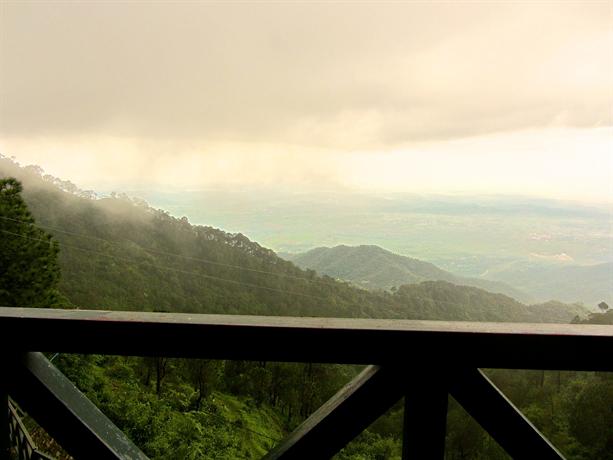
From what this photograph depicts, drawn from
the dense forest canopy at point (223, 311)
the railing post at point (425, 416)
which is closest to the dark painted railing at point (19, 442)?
the railing post at point (425, 416)

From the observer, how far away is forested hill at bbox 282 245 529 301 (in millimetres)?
49750

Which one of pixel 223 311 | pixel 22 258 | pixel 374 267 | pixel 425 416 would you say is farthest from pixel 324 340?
pixel 374 267

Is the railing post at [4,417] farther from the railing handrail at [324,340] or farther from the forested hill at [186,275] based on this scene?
the forested hill at [186,275]

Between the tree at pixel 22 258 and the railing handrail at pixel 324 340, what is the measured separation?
1550 cm

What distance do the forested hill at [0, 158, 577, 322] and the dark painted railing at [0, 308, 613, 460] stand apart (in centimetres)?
1679

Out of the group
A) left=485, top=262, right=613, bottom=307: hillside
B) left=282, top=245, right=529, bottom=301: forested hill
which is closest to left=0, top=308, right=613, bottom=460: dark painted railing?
left=485, top=262, right=613, bottom=307: hillside

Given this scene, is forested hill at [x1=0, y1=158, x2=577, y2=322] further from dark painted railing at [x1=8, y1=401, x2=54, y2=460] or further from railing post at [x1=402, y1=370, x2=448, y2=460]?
railing post at [x1=402, y1=370, x2=448, y2=460]

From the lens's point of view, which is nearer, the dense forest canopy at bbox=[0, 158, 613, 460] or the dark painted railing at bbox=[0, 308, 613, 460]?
the dark painted railing at bbox=[0, 308, 613, 460]

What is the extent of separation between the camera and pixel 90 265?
141 ft

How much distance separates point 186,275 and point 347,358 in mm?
49391

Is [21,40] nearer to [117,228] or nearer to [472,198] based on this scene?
[117,228]

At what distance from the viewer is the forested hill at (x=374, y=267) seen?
163ft

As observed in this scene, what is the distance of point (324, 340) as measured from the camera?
36.2 inches

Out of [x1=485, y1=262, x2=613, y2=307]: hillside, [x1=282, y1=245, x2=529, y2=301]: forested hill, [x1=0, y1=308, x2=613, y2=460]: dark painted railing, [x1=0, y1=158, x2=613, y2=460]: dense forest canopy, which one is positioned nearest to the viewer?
[x1=0, y1=308, x2=613, y2=460]: dark painted railing
